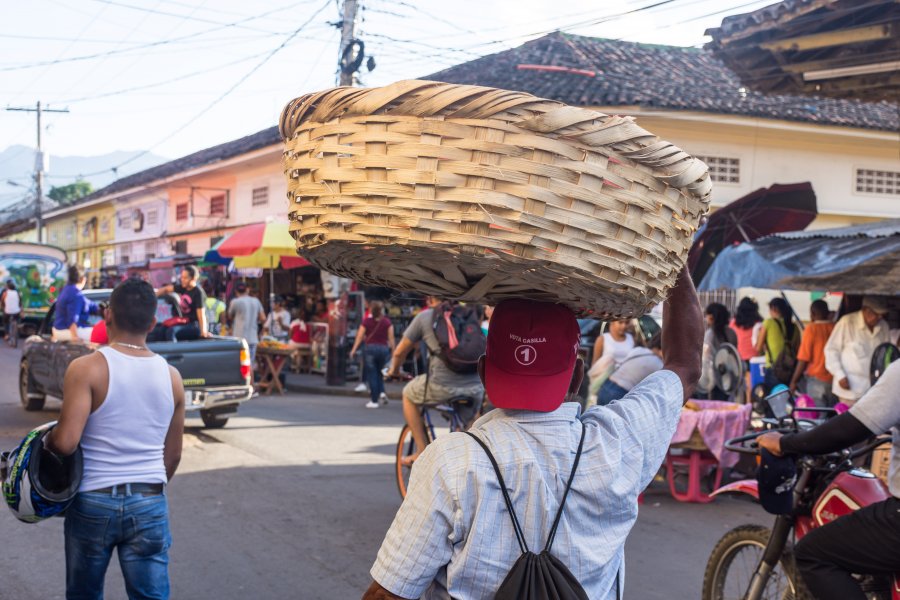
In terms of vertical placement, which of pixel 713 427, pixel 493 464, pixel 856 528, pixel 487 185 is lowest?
pixel 713 427

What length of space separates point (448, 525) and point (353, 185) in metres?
0.72

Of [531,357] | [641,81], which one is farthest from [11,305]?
[531,357]

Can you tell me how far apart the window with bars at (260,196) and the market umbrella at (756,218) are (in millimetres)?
15621

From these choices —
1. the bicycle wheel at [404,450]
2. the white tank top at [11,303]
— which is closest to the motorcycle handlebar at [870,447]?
the bicycle wheel at [404,450]

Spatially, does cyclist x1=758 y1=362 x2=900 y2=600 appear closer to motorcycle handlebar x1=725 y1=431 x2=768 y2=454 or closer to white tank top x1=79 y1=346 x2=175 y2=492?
motorcycle handlebar x1=725 y1=431 x2=768 y2=454

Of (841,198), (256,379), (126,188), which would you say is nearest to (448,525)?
(256,379)

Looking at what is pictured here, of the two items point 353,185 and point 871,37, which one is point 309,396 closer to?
point 871,37

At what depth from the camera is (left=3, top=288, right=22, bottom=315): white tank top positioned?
2767 cm

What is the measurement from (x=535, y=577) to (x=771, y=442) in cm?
209

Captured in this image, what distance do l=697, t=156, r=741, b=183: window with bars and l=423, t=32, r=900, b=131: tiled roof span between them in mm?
1105

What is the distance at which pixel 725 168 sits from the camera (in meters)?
19.0

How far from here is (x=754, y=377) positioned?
40.1 ft

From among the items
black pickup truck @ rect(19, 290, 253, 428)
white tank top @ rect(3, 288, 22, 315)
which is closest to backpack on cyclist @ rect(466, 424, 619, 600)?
black pickup truck @ rect(19, 290, 253, 428)

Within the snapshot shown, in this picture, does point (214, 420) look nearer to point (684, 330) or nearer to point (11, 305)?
point (684, 330)
